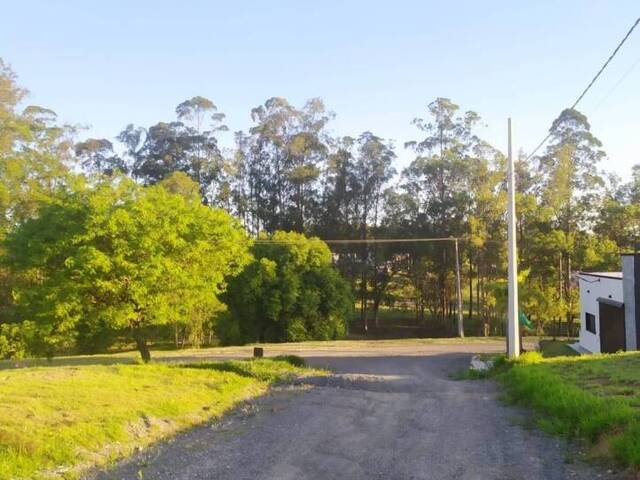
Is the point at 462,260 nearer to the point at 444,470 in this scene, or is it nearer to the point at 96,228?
the point at 96,228

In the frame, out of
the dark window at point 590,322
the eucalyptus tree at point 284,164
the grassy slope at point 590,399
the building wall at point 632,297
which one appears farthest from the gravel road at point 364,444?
the eucalyptus tree at point 284,164

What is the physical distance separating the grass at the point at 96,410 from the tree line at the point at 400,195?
22.4m

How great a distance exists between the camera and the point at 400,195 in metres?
49.5

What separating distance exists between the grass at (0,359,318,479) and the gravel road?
0.52 metres

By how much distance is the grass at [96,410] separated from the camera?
6945 millimetres

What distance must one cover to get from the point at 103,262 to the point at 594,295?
2018 centimetres

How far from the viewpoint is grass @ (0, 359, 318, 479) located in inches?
273

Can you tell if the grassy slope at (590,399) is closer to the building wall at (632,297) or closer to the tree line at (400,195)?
the building wall at (632,297)

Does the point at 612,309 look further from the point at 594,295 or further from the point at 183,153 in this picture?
the point at 183,153

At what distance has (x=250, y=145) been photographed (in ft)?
179

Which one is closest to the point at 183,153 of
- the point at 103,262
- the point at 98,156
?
the point at 98,156

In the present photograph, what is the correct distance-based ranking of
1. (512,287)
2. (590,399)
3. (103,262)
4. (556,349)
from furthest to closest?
(556,349) → (103,262) → (512,287) → (590,399)

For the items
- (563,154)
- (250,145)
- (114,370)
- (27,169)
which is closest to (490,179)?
(563,154)

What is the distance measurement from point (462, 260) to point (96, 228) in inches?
1390
